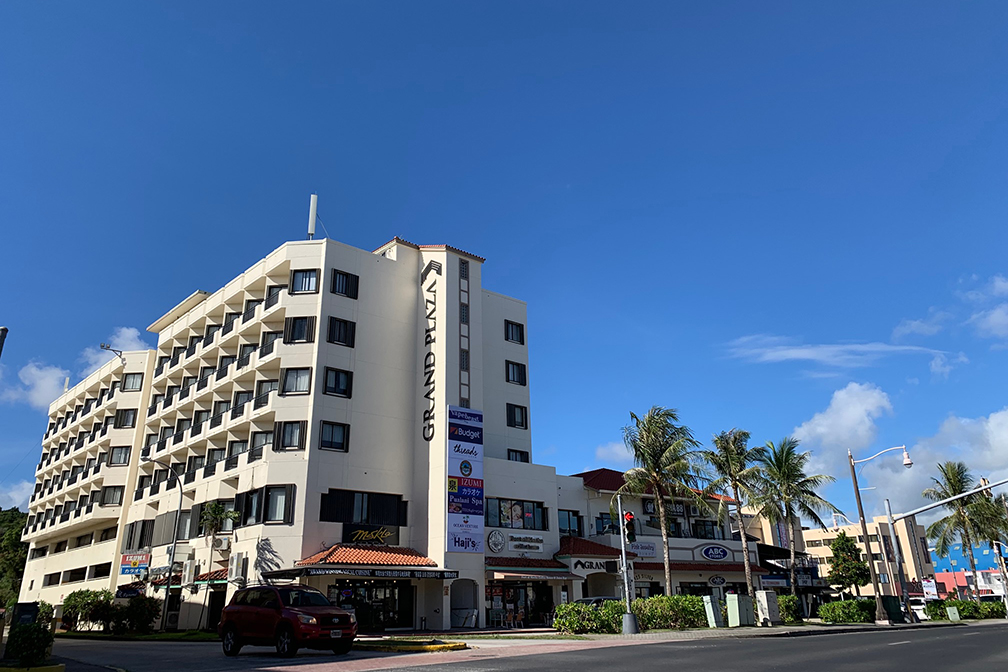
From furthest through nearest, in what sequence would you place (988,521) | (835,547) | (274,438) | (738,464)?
(835,547), (988,521), (738,464), (274,438)

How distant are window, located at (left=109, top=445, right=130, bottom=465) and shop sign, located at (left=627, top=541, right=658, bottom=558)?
135ft

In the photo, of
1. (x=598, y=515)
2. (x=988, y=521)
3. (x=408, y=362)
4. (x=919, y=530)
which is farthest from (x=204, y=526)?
(x=919, y=530)

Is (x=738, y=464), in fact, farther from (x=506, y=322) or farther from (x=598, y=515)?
(x=506, y=322)

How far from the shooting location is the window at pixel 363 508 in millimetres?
38375

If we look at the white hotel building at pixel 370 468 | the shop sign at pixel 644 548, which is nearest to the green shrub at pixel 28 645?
the white hotel building at pixel 370 468

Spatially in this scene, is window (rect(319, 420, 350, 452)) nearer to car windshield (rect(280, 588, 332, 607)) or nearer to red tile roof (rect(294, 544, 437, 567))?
red tile roof (rect(294, 544, 437, 567))

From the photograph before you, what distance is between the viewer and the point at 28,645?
42.3ft

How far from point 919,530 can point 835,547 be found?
4183 centimetres

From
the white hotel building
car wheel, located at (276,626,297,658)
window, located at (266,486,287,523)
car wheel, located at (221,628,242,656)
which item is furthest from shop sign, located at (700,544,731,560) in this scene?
car wheel, located at (276,626,297,658)

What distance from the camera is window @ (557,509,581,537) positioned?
4691cm

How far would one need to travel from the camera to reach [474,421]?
40.5 meters

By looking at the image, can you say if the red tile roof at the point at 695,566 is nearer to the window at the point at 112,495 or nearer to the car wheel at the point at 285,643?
the car wheel at the point at 285,643

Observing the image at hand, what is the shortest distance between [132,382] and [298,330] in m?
28.1

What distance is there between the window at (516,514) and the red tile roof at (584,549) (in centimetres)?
174
